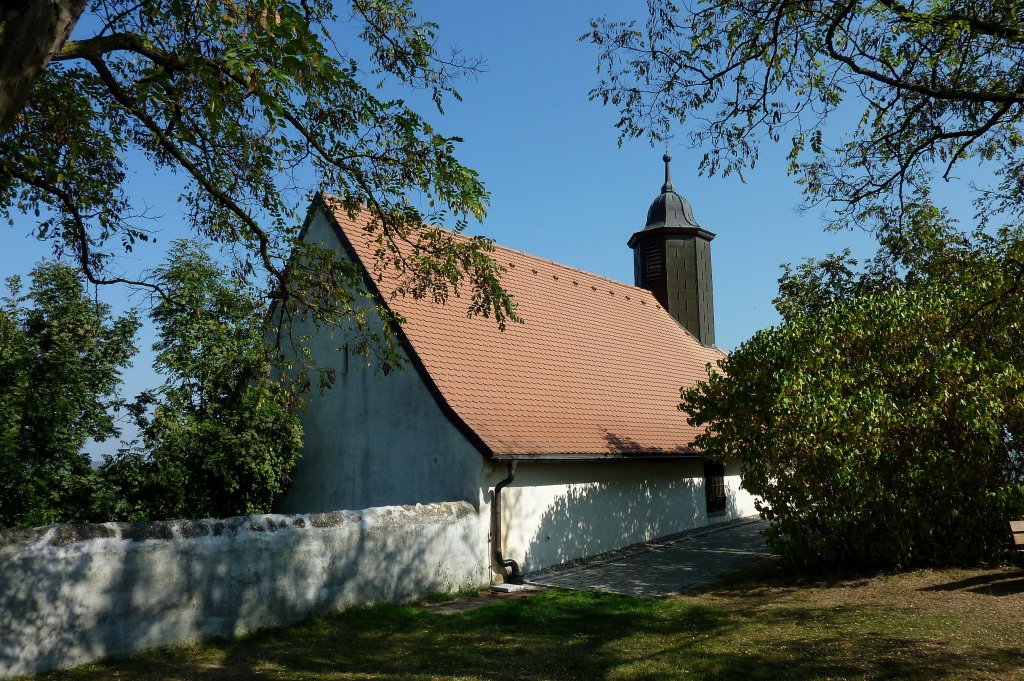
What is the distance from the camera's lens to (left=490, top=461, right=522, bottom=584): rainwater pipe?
→ 40.9 ft

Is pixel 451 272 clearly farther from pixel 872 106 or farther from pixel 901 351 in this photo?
pixel 901 351

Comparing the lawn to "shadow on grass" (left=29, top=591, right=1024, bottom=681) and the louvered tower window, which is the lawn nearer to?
"shadow on grass" (left=29, top=591, right=1024, bottom=681)

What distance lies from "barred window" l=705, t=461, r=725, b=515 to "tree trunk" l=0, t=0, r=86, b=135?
16333 millimetres

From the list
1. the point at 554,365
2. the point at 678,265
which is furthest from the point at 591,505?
the point at 678,265

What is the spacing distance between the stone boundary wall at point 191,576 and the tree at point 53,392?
671 centimetres

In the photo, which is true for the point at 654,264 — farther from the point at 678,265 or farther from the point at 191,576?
the point at 191,576

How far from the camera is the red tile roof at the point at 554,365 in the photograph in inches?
538

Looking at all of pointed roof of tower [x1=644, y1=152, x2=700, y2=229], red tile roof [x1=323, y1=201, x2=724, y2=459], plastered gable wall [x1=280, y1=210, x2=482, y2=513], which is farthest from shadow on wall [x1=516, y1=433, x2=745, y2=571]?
pointed roof of tower [x1=644, y1=152, x2=700, y2=229]

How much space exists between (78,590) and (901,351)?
10.9 meters

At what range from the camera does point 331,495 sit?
1502 cm

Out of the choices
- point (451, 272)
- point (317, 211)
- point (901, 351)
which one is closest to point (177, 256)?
point (317, 211)

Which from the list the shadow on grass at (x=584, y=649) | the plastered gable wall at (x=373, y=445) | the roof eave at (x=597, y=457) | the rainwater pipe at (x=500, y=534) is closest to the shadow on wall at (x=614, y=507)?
the roof eave at (x=597, y=457)

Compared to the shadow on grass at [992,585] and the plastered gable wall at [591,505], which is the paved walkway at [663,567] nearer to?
the plastered gable wall at [591,505]

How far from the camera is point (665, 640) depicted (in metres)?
8.52
